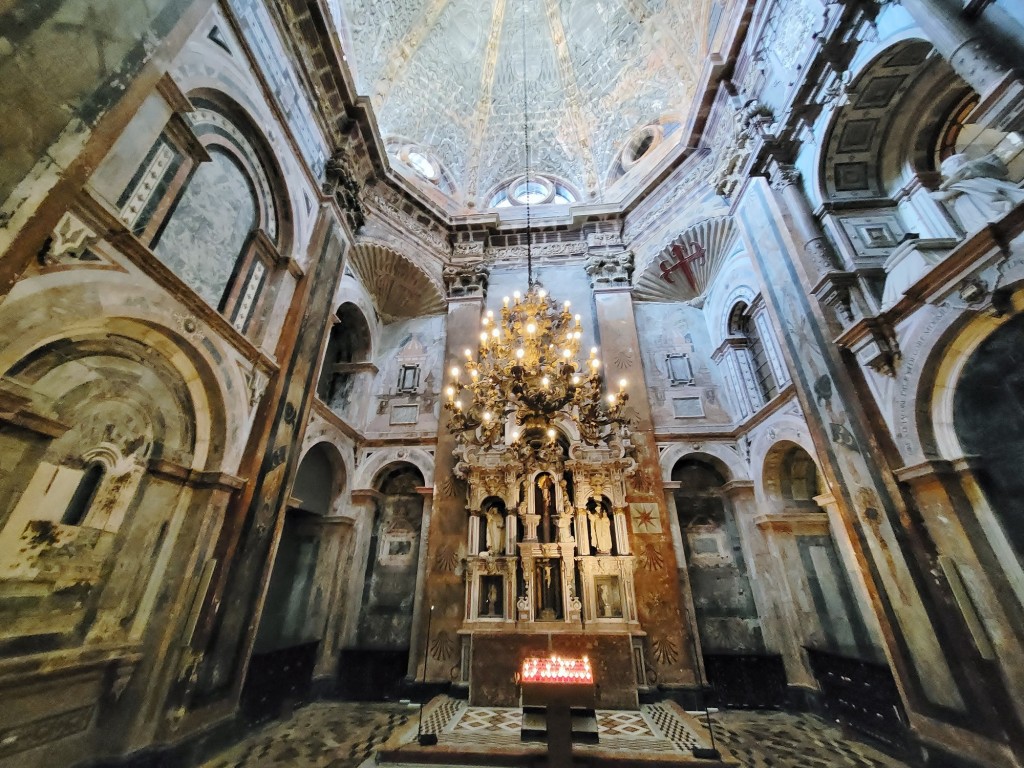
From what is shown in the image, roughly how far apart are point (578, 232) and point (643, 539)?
321 inches

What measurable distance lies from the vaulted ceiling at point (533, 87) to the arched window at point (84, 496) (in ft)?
31.0

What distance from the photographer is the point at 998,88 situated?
11.5 feet

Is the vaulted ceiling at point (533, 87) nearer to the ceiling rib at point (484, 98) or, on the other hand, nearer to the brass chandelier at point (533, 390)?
the ceiling rib at point (484, 98)

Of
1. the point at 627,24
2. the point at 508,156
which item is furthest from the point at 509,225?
the point at 627,24

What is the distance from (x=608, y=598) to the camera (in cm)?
712

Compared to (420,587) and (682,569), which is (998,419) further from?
(420,587)

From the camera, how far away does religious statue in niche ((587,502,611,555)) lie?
7.45 meters

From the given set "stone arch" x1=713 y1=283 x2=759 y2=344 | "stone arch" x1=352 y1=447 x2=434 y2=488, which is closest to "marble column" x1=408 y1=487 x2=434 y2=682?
"stone arch" x1=352 y1=447 x2=434 y2=488

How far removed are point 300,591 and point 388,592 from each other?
5.33ft

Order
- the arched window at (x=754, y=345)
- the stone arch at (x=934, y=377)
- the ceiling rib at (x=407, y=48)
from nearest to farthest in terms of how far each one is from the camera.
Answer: the stone arch at (x=934, y=377) → the arched window at (x=754, y=345) → the ceiling rib at (x=407, y=48)

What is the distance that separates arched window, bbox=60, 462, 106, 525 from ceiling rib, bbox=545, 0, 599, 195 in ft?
39.9

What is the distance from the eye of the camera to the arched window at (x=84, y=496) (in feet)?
11.3

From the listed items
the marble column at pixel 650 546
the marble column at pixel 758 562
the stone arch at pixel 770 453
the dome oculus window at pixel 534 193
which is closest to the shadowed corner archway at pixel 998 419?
the stone arch at pixel 770 453

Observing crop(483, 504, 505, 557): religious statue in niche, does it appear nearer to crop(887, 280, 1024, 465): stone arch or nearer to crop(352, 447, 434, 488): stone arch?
crop(352, 447, 434, 488): stone arch
